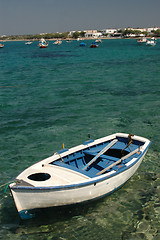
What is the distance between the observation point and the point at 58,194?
11133 millimetres

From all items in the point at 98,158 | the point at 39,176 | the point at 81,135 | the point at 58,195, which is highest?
the point at 39,176

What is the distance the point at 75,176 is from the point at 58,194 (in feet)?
4.27

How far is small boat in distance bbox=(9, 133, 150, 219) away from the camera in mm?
10914

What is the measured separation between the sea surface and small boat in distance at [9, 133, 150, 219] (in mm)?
927

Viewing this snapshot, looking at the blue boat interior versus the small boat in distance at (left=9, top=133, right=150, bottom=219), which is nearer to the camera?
the small boat in distance at (left=9, top=133, right=150, bottom=219)

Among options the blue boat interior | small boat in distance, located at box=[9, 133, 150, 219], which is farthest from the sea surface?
the blue boat interior

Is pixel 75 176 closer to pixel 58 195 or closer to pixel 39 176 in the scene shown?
pixel 58 195

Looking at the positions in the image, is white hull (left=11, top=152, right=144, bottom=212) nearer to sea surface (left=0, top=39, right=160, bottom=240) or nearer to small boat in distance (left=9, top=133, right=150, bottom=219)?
small boat in distance (left=9, top=133, right=150, bottom=219)

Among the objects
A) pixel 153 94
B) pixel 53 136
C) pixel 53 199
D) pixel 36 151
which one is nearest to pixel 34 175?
pixel 53 199

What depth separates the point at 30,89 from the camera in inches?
1626

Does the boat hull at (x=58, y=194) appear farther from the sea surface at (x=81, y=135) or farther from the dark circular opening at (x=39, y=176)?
the dark circular opening at (x=39, y=176)

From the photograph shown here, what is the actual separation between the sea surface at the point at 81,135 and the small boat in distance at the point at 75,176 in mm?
927

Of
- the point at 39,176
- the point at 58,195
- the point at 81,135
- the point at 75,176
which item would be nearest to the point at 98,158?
the point at 75,176

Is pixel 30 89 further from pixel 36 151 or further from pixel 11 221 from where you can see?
pixel 11 221
